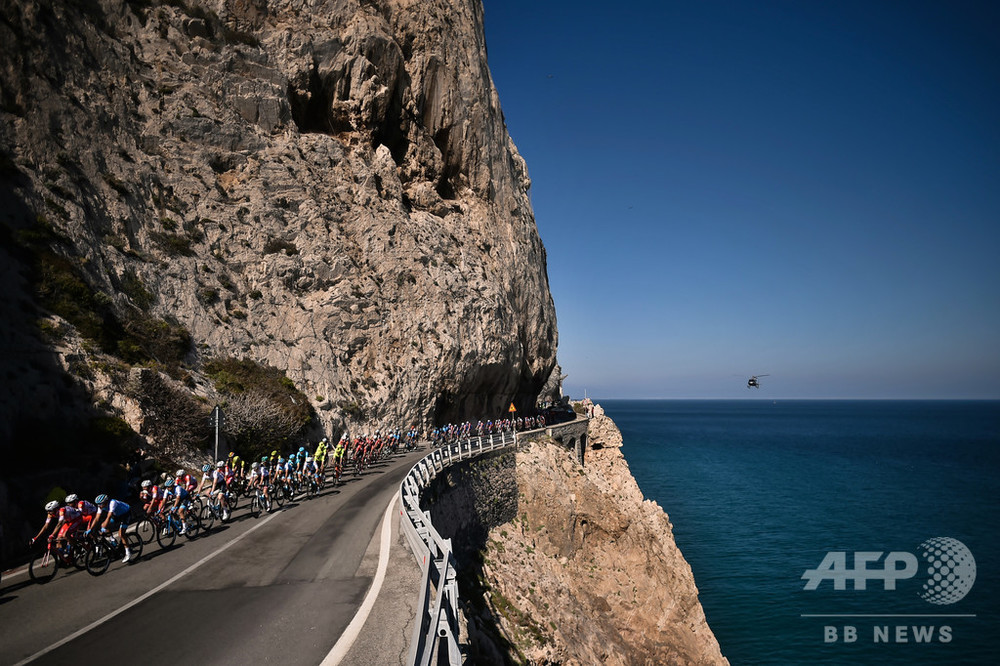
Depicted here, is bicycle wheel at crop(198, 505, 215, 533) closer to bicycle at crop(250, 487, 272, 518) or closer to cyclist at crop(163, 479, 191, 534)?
cyclist at crop(163, 479, 191, 534)

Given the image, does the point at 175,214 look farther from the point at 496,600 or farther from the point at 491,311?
the point at 496,600

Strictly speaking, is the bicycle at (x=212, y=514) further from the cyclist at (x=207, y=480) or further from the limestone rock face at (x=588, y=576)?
the limestone rock face at (x=588, y=576)

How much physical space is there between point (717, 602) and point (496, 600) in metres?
19.7

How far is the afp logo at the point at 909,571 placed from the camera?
33344 millimetres

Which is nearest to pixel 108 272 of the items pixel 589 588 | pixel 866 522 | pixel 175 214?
pixel 175 214

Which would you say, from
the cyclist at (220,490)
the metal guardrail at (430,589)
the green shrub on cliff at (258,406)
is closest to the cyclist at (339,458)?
the green shrub on cliff at (258,406)

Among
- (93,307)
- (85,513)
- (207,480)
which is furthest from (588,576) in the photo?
(93,307)

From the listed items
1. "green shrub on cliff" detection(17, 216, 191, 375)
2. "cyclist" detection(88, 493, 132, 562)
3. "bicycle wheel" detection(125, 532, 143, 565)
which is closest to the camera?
"cyclist" detection(88, 493, 132, 562)

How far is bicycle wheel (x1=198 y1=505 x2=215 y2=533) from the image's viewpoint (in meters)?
12.3

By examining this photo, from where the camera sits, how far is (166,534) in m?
11.3

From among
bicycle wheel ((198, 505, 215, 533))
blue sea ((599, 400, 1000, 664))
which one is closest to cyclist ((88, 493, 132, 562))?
bicycle wheel ((198, 505, 215, 533))

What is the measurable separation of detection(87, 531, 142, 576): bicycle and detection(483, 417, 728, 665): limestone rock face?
36.4 feet

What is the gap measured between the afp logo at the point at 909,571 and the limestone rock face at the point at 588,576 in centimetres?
1254

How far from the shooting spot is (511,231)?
159 ft
